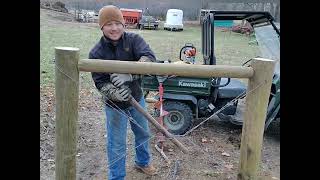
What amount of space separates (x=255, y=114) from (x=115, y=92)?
1.09 m

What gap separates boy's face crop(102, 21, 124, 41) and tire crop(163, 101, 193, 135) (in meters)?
2.07

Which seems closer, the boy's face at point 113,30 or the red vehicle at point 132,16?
the boy's face at point 113,30

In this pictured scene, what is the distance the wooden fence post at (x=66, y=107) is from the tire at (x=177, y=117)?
2.61 meters

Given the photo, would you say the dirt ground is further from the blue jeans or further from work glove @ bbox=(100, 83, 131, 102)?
work glove @ bbox=(100, 83, 131, 102)

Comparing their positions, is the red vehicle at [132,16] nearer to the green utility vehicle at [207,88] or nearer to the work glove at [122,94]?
the green utility vehicle at [207,88]

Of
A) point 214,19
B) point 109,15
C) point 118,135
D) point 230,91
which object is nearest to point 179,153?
point 230,91

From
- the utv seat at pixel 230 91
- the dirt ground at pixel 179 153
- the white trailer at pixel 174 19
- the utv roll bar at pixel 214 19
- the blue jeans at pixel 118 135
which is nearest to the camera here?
the blue jeans at pixel 118 135

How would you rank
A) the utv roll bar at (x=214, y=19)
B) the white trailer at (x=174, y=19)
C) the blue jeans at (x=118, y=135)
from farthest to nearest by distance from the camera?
the white trailer at (x=174, y=19) < the utv roll bar at (x=214, y=19) < the blue jeans at (x=118, y=135)

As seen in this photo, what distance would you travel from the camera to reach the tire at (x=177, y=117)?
196 inches

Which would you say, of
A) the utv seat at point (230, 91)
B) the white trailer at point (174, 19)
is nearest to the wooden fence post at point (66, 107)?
the utv seat at point (230, 91)
